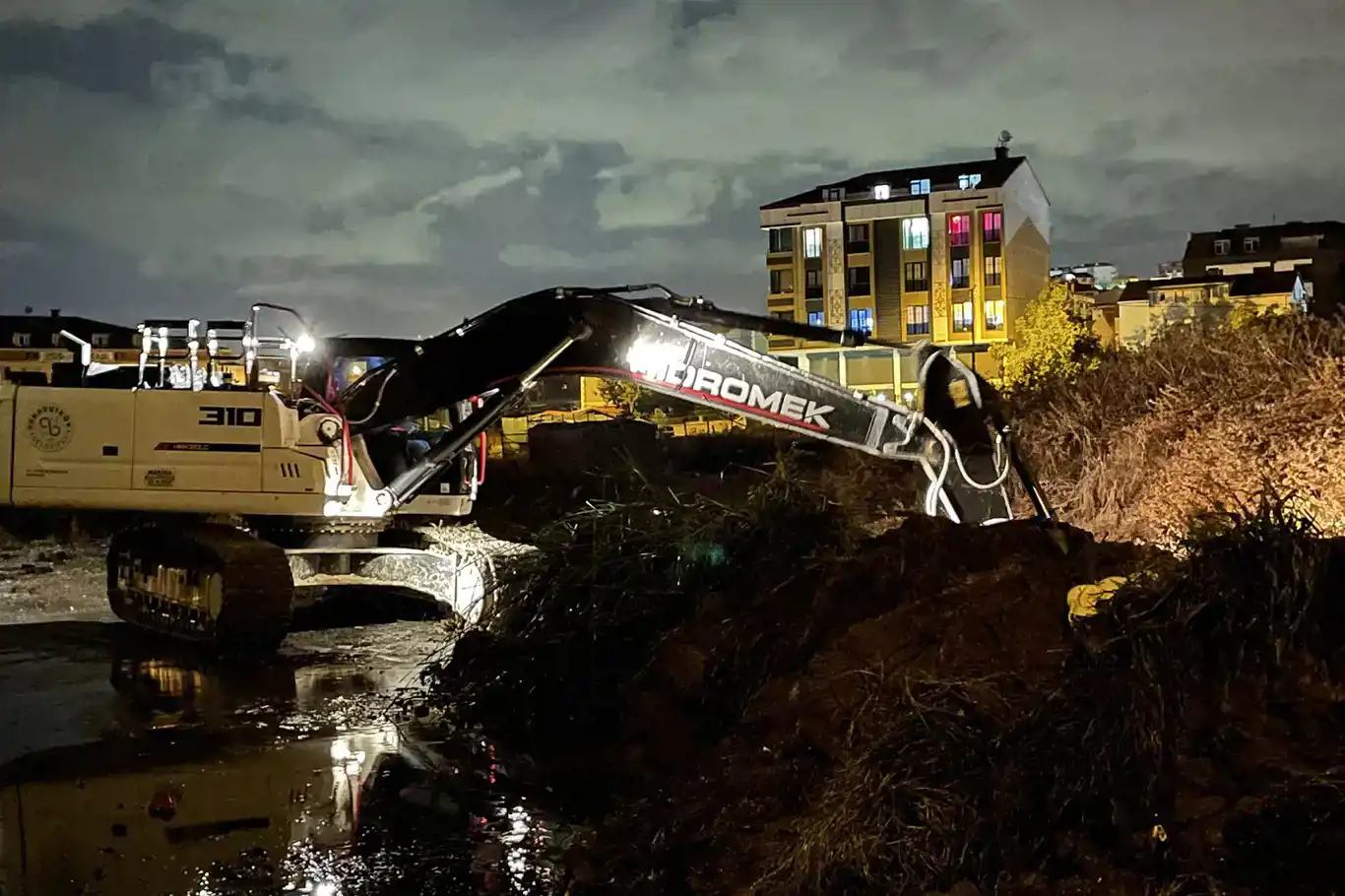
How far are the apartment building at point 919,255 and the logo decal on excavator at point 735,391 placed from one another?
50738mm

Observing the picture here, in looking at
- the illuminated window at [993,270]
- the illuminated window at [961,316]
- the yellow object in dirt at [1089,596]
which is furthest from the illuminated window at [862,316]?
the yellow object in dirt at [1089,596]

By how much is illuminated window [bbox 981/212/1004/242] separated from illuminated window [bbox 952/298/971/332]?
3.00m

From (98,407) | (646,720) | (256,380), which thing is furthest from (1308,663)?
(98,407)

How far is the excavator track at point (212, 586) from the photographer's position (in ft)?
39.0

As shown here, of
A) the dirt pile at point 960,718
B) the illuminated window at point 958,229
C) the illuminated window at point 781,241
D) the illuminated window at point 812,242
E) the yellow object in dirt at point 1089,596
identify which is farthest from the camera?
the illuminated window at point 781,241

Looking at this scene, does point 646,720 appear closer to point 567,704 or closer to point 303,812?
point 567,704

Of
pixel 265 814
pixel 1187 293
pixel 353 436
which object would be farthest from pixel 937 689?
pixel 1187 293

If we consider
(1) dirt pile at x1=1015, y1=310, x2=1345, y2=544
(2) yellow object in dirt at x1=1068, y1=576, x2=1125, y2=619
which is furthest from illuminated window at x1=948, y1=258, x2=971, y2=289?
(2) yellow object in dirt at x1=1068, y1=576, x2=1125, y2=619

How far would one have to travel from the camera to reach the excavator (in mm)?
10164

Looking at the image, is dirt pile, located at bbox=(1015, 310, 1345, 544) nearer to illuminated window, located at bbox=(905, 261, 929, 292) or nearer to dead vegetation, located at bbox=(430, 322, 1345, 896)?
dead vegetation, located at bbox=(430, 322, 1345, 896)

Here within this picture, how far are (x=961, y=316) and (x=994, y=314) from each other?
4.89ft

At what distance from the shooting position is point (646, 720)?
8.58 m

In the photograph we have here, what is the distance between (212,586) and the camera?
12047 millimetres

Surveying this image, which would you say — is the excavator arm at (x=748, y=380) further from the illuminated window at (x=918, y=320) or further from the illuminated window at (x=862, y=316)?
the illuminated window at (x=862, y=316)
